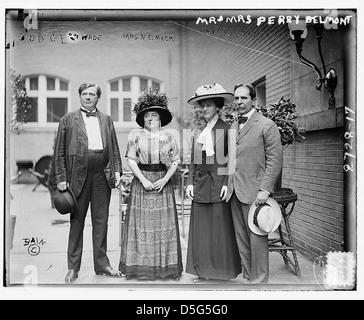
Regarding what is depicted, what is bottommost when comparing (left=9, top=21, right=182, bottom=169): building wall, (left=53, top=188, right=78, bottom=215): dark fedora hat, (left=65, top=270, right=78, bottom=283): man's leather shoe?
(left=65, top=270, right=78, bottom=283): man's leather shoe

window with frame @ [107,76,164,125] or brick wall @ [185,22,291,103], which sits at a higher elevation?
brick wall @ [185,22,291,103]

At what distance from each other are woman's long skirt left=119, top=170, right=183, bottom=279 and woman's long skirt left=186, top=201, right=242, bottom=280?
0.21 m

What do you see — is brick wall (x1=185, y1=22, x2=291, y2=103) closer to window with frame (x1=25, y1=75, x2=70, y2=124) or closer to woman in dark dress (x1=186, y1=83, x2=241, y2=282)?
woman in dark dress (x1=186, y1=83, x2=241, y2=282)

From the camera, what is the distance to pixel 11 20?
636cm

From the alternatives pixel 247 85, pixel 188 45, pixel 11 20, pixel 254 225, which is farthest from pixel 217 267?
pixel 11 20

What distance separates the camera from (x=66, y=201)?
638cm

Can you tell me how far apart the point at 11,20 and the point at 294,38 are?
2.85 metres

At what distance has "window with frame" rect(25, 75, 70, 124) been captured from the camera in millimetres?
6535

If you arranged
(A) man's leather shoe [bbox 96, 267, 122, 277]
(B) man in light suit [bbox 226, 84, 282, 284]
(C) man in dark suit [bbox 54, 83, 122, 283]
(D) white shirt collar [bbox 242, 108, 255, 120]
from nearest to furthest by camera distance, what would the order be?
(B) man in light suit [bbox 226, 84, 282, 284]
(D) white shirt collar [bbox 242, 108, 255, 120]
(C) man in dark suit [bbox 54, 83, 122, 283]
(A) man's leather shoe [bbox 96, 267, 122, 277]

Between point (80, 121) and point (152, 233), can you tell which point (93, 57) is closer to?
point (80, 121)

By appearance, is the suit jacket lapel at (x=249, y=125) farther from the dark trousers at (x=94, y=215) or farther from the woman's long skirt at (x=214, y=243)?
the dark trousers at (x=94, y=215)

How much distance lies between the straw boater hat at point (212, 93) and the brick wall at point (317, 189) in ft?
3.25

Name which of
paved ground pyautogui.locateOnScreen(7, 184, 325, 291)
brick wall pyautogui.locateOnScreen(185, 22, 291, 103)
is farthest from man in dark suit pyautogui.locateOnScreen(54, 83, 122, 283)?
brick wall pyautogui.locateOnScreen(185, 22, 291, 103)
